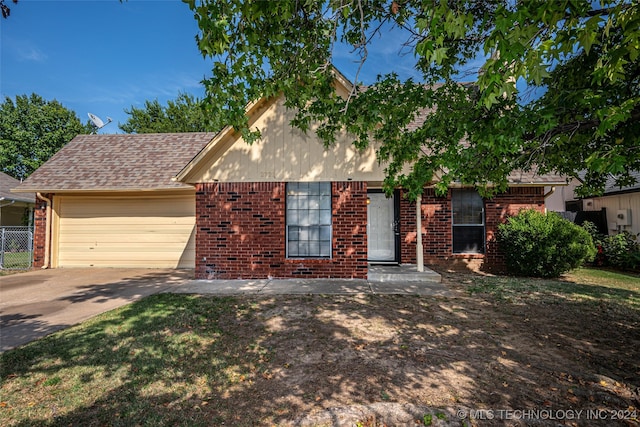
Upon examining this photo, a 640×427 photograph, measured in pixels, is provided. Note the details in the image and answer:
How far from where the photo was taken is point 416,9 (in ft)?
18.3

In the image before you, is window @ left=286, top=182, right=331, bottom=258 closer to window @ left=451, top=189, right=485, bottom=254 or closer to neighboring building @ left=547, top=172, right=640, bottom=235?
window @ left=451, top=189, right=485, bottom=254

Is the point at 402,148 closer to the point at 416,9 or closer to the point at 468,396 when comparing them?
the point at 416,9

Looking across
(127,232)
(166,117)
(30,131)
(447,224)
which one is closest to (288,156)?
(447,224)

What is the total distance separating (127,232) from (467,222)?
11.8 meters

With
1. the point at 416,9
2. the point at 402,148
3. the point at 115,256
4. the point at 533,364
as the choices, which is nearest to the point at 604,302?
the point at 533,364

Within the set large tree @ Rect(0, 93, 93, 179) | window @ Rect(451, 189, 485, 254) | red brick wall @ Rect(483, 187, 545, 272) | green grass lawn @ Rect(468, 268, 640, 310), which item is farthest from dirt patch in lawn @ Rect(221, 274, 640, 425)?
large tree @ Rect(0, 93, 93, 179)

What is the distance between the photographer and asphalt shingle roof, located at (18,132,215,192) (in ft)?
35.9

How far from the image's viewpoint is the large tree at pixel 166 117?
33.4 meters

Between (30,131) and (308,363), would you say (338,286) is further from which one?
(30,131)

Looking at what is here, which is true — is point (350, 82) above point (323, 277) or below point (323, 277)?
above

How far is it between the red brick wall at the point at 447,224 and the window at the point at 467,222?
0.56ft

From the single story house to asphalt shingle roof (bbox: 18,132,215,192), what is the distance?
0.18 ft

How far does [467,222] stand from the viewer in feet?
32.6

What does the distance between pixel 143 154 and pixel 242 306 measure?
392 inches
